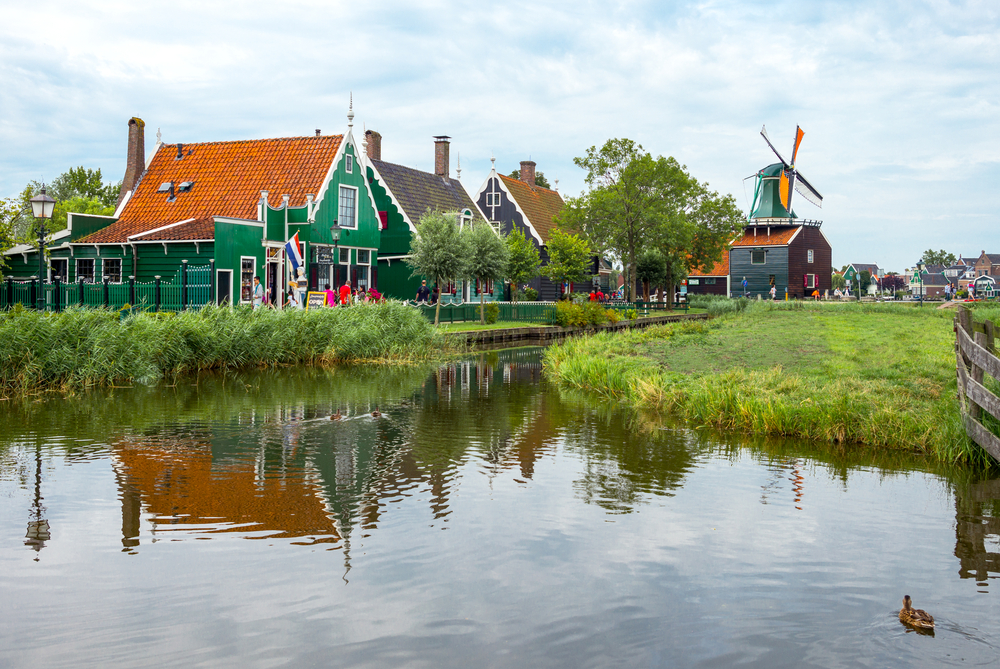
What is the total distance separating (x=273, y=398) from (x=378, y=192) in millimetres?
27503

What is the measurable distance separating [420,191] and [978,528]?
3928cm

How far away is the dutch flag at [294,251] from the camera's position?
102 feet

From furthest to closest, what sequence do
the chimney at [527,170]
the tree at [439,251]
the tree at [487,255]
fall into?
the chimney at [527,170]
the tree at [487,255]
the tree at [439,251]

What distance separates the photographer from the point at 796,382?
1393cm

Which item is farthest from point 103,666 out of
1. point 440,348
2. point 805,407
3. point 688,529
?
point 440,348

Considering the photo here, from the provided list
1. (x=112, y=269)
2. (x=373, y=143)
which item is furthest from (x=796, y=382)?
(x=373, y=143)

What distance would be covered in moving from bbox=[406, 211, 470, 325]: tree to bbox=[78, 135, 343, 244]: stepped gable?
Answer: 16.3 ft

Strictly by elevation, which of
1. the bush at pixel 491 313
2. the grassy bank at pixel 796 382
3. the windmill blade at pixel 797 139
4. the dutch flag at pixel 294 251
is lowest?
the grassy bank at pixel 796 382

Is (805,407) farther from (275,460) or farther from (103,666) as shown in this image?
(103,666)

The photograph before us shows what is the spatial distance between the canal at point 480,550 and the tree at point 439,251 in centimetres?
2076

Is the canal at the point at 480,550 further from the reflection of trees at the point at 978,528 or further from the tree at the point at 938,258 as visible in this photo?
the tree at the point at 938,258

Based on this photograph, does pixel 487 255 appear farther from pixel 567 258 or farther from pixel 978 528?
pixel 978 528

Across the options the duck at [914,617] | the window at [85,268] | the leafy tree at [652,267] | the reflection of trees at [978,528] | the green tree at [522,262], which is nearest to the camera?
the duck at [914,617]

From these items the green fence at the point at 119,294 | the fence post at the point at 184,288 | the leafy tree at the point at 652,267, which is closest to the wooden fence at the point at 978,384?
the green fence at the point at 119,294
